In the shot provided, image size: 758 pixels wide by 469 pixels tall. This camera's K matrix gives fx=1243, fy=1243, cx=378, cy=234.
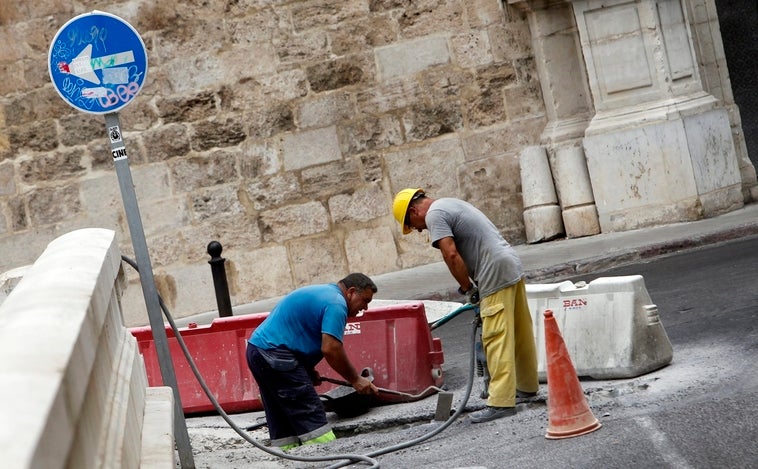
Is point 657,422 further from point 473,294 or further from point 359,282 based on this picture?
point 359,282

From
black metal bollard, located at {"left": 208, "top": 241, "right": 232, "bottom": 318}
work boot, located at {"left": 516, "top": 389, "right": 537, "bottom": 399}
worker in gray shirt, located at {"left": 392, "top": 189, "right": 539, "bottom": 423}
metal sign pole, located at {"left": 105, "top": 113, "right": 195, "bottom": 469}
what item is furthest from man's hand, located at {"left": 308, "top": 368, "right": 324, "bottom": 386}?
black metal bollard, located at {"left": 208, "top": 241, "right": 232, "bottom": 318}

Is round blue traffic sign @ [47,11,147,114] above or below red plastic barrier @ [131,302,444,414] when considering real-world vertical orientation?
above

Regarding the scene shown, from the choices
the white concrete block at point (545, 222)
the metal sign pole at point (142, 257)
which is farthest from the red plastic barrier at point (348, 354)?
the white concrete block at point (545, 222)

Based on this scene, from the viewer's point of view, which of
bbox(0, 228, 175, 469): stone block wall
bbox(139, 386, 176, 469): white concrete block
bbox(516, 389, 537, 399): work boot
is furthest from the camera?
bbox(516, 389, 537, 399): work boot

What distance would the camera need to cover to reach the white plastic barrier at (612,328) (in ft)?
22.6

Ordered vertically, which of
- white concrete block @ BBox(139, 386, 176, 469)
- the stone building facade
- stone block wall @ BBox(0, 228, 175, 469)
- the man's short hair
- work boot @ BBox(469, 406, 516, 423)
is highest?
the stone building facade

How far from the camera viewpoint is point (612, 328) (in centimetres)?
702

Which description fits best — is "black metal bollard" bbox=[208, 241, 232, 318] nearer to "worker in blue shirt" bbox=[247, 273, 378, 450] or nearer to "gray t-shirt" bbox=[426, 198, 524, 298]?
→ "worker in blue shirt" bbox=[247, 273, 378, 450]

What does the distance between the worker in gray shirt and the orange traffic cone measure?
0.75 m

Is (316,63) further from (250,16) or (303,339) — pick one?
(303,339)

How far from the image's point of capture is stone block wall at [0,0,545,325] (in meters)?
12.7

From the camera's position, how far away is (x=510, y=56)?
509 inches

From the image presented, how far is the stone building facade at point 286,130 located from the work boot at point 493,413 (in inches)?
239

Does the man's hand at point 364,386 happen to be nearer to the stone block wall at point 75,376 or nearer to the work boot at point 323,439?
the work boot at point 323,439
